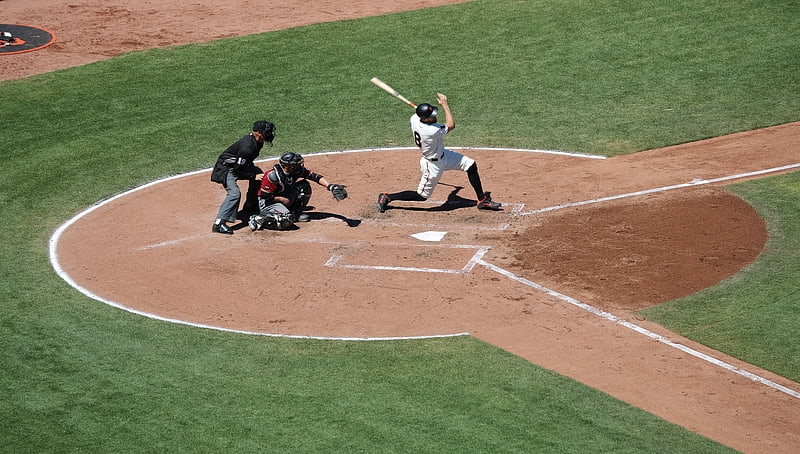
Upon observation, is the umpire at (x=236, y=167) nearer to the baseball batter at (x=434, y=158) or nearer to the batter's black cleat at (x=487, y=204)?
the baseball batter at (x=434, y=158)

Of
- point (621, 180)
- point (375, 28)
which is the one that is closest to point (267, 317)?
point (621, 180)

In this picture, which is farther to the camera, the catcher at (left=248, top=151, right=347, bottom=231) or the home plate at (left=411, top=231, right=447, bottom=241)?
the catcher at (left=248, top=151, right=347, bottom=231)

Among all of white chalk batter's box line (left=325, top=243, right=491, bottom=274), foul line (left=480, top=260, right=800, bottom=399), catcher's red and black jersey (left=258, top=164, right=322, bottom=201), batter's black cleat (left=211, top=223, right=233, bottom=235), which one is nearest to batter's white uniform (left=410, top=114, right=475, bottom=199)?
white chalk batter's box line (left=325, top=243, right=491, bottom=274)

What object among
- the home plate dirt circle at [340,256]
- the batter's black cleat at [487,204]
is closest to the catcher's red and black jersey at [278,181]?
the home plate dirt circle at [340,256]

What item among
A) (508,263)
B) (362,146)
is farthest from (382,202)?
(362,146)

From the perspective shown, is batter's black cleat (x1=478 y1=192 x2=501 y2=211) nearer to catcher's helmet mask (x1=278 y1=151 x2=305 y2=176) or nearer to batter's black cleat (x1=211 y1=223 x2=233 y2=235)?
catcher's helmet mask (x1=278 y1=151 x2=305 y2=176)

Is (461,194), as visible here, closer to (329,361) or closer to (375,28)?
(329,361)
